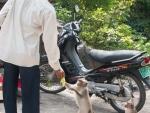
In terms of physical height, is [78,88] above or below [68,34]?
below

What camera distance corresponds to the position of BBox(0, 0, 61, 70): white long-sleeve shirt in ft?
16.4

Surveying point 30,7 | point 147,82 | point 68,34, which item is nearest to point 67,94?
point 68,34

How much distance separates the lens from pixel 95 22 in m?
10.1

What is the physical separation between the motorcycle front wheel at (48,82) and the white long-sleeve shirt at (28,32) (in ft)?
9.95

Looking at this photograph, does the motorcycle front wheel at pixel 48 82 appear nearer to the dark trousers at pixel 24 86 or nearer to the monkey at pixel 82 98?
the monkey at pixel 82 98

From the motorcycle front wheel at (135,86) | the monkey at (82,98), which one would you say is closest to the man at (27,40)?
the monkey at (82,98)

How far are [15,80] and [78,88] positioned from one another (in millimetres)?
1298

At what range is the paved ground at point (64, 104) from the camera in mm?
7504

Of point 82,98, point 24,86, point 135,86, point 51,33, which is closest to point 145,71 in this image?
point 135,86

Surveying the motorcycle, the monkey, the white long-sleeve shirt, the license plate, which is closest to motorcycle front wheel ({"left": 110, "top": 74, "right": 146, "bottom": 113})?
the motorcycle

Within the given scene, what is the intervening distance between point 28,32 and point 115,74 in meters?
2.42

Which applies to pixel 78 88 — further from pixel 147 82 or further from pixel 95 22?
pixel 95 22

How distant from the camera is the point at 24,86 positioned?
5.30 metres

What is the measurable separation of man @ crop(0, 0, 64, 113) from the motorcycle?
80.5 inches
